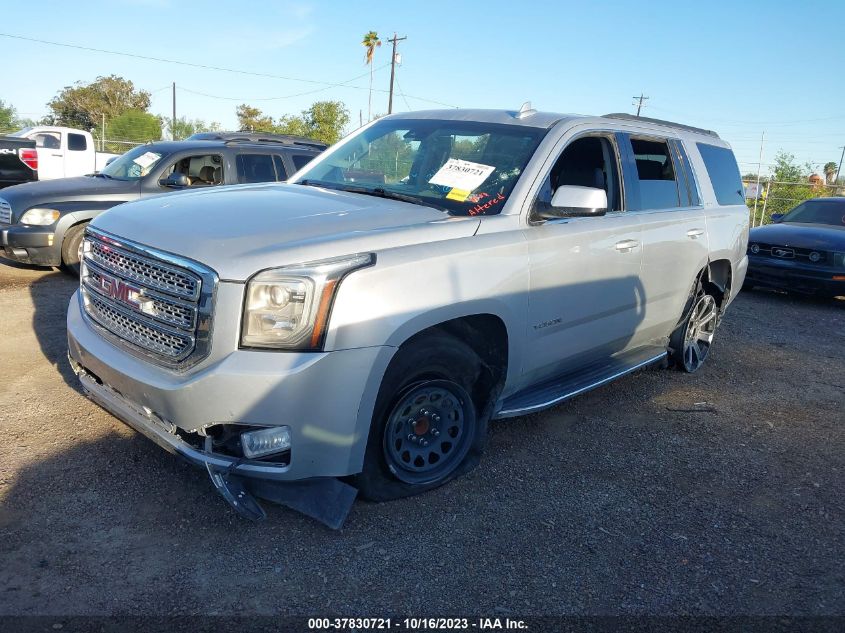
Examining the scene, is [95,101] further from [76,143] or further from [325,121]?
[76,143]

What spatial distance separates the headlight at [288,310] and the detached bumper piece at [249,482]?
1.75ft

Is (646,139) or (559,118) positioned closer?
(559,118)

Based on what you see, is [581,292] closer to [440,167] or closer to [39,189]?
[440,167]

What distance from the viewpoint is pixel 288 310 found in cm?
287

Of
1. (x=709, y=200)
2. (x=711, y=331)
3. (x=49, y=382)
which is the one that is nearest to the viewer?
(x=49, y=382)

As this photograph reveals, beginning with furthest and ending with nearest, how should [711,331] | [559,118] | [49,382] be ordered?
[711,331] < [49,382] < [559,118]

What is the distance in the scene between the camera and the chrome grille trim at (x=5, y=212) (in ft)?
26.2

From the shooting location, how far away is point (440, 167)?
4184mm

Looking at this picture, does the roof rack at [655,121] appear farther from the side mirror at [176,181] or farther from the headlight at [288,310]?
the side mirror at [176,181]

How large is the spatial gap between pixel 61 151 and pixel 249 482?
18182 millimetres

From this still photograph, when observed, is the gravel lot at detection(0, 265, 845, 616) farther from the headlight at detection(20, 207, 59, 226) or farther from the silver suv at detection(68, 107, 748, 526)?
the headlight at detection(20, 207, 59, 226)

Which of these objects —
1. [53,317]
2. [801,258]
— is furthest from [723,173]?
[53,317]

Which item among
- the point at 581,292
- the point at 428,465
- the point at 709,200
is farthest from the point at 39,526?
the point at 709,200

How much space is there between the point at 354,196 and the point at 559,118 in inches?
55.9
